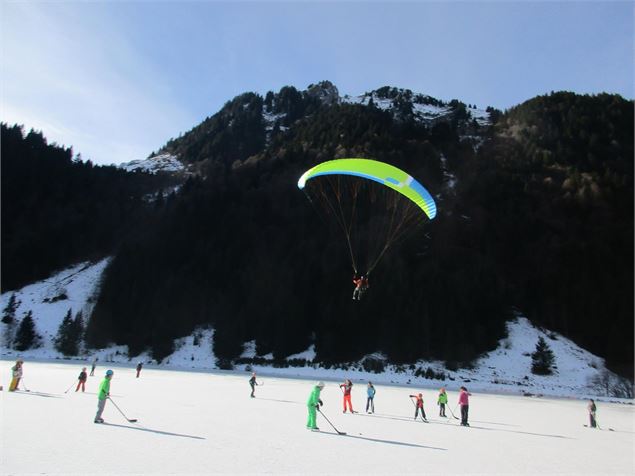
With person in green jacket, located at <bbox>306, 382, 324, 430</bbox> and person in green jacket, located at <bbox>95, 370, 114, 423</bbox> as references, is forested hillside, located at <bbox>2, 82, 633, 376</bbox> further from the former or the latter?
person in green jacket, located at <bbox>95, 370, 114, 423</bbox>

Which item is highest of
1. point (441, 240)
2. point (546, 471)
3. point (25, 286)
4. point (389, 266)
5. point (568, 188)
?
point (568, 188)

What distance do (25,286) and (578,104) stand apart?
373ft

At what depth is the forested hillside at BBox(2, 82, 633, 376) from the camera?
47.6 m

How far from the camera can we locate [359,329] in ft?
156

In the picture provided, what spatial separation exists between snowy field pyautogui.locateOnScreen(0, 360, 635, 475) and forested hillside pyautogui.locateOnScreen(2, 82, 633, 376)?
→ 105 ft

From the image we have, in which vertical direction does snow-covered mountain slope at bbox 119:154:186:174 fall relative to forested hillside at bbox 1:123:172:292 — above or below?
above

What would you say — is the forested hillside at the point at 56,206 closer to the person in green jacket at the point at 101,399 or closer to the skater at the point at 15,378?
the skater at the point at 15,378

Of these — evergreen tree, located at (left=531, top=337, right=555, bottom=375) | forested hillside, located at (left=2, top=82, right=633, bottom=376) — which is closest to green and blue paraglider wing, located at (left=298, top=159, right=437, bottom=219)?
evergreen tree, located at (left=531, top=337, right=555, bottom=375)

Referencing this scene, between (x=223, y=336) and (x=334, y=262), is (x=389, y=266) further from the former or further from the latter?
(x=223, y=336)

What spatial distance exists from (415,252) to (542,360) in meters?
23.6

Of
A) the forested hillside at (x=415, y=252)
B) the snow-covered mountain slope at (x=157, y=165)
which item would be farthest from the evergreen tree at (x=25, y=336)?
the snow-covered mountain slope at (x=157, y=165)


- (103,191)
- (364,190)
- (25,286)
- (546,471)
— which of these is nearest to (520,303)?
(364,190)

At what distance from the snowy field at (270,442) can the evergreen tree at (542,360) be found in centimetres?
2492

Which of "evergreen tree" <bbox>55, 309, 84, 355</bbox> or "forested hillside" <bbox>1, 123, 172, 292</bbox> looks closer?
"evergreen tree" <bbox>55, 309, 84, 355</bbox>
